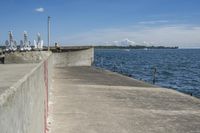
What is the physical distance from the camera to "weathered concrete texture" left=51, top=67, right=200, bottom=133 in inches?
422

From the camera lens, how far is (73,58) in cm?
4538

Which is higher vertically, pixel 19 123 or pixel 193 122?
pixel 19 123

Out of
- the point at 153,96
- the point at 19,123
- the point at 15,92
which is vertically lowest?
the point at 153,96

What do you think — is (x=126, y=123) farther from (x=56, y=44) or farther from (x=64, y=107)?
(x=56, y=44)

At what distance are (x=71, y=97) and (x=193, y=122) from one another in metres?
5.97

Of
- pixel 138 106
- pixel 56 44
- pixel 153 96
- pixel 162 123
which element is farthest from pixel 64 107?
pixel 56 44

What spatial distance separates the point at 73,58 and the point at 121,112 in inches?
1283

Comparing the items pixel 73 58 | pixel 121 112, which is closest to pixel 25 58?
pixel 121 112

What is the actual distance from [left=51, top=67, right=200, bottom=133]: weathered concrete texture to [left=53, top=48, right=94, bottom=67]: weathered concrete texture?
23.7 meters

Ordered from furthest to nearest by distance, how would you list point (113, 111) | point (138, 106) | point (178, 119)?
point (138, 106) → point (113, 111) → point (178, 119)

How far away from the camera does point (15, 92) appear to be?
11.0 ft

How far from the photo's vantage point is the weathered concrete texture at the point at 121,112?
1071 cm

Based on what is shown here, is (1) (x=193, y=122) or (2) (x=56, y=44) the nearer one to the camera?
(1) (x=193, y=122)

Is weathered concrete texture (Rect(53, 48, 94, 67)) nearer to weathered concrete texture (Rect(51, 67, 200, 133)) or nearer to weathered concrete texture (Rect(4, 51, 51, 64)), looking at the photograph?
weathered concrete texture (Rect(51, 67, 200, 133))
